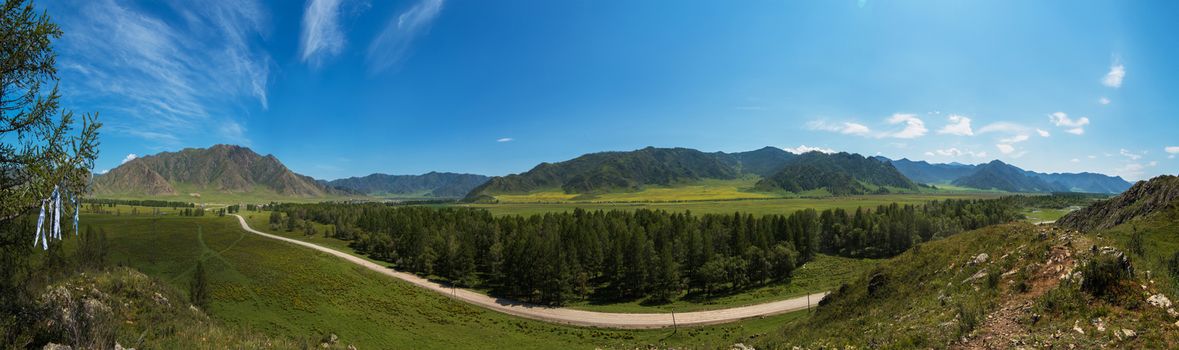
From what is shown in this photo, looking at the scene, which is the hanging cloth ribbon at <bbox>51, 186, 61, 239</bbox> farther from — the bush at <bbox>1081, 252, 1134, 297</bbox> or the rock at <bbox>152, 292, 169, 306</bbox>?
the bush at <bbox>1081, 252, 1134, 297</bbox>

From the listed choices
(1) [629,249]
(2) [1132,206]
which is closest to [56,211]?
(1) [629,249]

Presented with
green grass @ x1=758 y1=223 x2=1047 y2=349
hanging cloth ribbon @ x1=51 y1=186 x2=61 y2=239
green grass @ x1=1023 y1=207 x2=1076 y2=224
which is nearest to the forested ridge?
green grass @ x1=1023 y1=207 x2=1076 y2=224

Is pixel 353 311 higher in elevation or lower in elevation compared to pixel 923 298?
lower

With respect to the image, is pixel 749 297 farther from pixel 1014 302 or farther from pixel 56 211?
pixel 56 211

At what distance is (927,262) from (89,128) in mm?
39616

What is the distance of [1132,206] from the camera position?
4203 centimetres

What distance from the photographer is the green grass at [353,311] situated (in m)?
48.4

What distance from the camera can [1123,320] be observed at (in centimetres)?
1184

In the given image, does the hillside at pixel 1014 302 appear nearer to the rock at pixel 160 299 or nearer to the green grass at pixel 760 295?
the green grass at pixel 760 295

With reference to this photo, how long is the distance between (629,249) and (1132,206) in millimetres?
60967

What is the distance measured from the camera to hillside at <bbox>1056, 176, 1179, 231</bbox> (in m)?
36.1

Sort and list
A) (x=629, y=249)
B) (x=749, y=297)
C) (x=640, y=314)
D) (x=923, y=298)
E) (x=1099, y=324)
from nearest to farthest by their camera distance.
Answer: (x=1099, y=324)
(x=923, y=298)
(x=640, y=314)
(x=749, y=297)
(x=629, y=249)

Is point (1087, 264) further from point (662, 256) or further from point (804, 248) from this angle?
point (804, 248)

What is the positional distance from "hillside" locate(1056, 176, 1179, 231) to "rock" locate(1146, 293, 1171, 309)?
106ft
